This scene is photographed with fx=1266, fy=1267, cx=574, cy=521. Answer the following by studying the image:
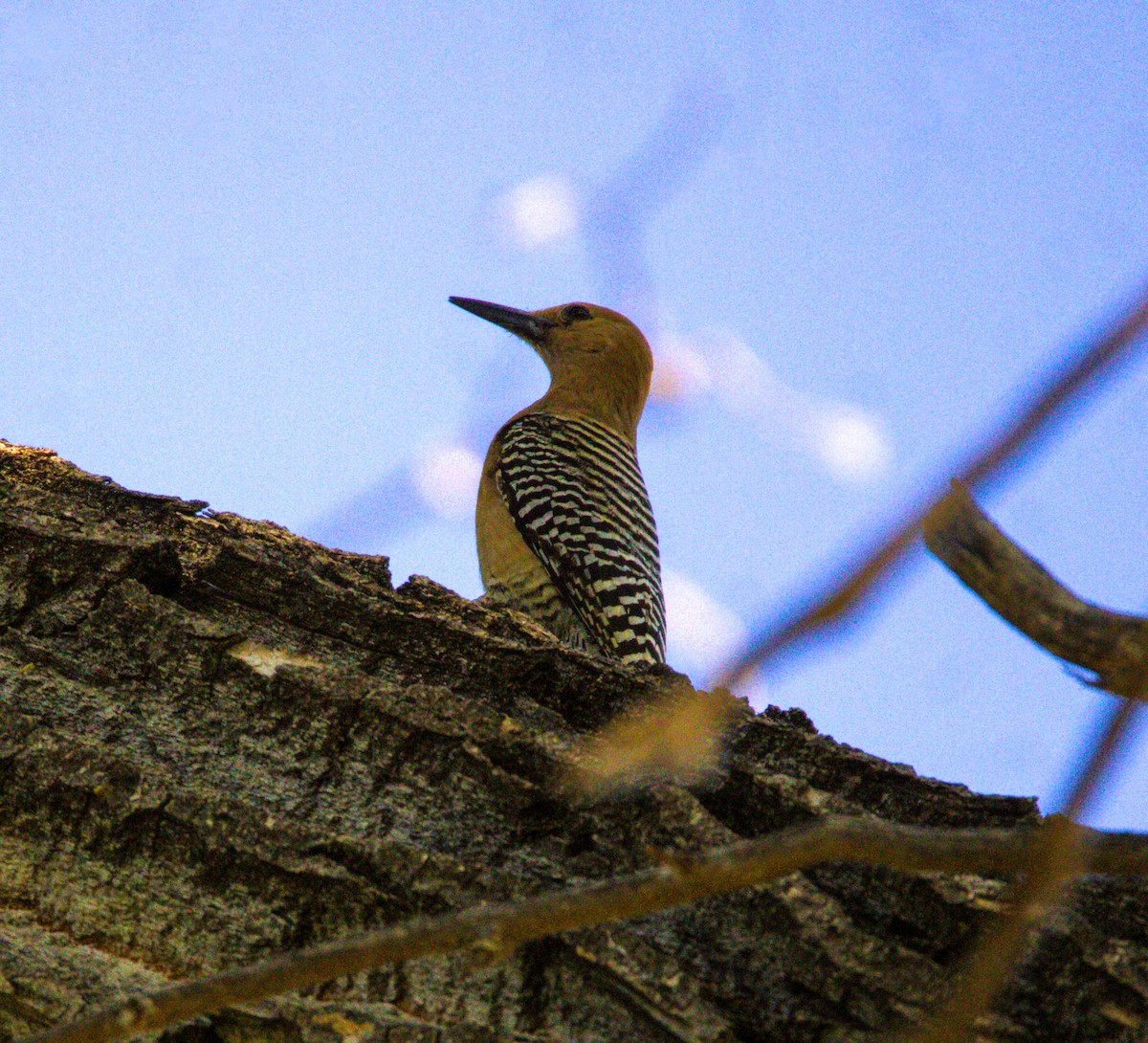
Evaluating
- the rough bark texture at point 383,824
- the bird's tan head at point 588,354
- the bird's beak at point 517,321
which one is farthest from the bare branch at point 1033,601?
the bird's beak at point 517,321

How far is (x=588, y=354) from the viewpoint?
9.71m

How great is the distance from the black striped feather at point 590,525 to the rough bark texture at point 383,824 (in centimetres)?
346

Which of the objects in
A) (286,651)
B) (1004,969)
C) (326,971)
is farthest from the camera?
(286,651)

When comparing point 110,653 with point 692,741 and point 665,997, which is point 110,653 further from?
point 692,741

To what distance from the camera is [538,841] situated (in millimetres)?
2281

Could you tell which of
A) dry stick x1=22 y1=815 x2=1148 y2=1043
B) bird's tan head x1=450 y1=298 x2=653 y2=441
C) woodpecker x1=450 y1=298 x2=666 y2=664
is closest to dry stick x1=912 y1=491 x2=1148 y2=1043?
dry stick x1=22 y1=815 x2=1148 y2=1043

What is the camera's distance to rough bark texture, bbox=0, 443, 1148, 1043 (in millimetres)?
1927

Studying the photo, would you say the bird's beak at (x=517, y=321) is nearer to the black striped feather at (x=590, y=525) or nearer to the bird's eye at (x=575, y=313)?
the bird's eye at (x=575, y=313)

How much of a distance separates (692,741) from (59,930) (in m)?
1.61

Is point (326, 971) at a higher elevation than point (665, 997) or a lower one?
lower

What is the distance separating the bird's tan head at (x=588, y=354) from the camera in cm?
950

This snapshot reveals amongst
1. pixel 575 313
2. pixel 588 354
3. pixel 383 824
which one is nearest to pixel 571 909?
pixel 383 824

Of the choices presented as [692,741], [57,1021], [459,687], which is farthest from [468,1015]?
[692,741]

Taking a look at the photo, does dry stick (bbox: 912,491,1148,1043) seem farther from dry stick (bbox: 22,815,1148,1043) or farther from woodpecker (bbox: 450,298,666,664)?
woodpecker (bbox: 450,298,666,664)
